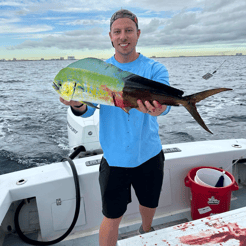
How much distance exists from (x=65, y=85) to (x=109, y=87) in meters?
0.27

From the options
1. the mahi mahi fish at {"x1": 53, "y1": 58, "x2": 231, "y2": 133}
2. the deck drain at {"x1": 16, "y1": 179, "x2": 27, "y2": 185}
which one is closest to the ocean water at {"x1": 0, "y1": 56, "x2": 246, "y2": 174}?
the deck drain at {"x1": 16, "y1": 179, "x2": 27, "y2": 185}

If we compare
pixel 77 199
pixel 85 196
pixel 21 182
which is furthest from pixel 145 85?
pixel 21 182

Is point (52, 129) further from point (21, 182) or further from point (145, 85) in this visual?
point (145, 85)

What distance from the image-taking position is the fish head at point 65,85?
51.6 inches

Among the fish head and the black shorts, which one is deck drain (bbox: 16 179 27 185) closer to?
the black shorts

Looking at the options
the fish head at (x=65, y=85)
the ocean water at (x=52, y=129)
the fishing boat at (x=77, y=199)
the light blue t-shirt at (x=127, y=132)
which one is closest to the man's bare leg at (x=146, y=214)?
the fishing boat at (x=77, y=199)

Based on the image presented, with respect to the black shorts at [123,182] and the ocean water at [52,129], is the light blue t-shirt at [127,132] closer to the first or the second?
the black shorts at [123,182]

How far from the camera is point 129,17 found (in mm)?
1653

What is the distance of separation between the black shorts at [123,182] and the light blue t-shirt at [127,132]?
8 cm

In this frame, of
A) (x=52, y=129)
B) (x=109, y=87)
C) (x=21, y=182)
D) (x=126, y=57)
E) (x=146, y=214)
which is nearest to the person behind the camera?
(x=109, y=87)

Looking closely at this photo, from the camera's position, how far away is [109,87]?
51.9 inches

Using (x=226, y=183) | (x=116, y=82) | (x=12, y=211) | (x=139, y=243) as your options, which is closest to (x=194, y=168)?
(x=226, y=183)

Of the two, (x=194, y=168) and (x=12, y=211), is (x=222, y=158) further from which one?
(x=12, y=211)

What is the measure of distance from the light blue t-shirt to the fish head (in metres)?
0.44
